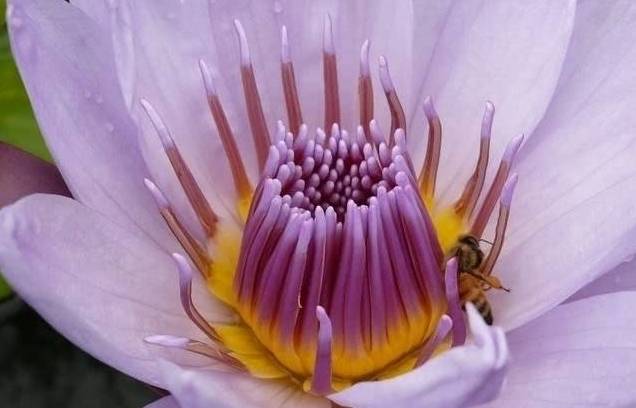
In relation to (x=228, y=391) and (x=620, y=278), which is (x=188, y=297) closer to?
(x=228, y=391)

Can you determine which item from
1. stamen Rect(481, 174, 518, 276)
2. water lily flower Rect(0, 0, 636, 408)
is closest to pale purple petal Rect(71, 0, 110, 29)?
water lily flower Rect(0, 0, 636, 408)

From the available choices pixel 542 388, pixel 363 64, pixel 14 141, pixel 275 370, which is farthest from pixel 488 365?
pixel 14 141

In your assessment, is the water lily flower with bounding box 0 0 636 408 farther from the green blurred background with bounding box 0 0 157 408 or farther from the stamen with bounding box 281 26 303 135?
the green blurred background with bounding box 0 0 157 408

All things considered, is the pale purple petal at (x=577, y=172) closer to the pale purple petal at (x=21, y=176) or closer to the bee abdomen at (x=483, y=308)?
the bee abdomen at (x=483, y=308)

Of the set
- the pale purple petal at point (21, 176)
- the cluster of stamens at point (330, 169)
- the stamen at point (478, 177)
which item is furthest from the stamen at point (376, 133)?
the pale purple petal at point (21, 176)

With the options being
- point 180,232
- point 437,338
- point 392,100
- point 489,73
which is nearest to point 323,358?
point 437,338

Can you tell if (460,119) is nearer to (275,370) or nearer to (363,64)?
(363,64)

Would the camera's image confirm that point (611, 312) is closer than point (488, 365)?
No

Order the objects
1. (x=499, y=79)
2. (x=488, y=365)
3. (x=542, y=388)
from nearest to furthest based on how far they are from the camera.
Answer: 1. (x=488, y=365)
2. (x=542, y=388)
3. (x=499, y=79)
